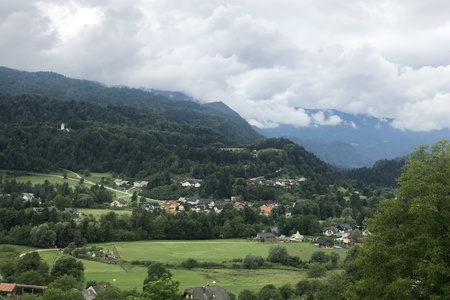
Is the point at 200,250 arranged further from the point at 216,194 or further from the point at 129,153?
the point at 129,153

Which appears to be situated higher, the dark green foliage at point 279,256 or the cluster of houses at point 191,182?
the cluster of houses at point 191,182

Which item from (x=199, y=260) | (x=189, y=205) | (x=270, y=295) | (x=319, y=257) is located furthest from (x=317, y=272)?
(x=189, y=205)

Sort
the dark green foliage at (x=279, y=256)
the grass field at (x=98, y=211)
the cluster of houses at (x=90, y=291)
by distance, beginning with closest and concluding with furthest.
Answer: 1. the cluster of houses at (x=90, y=291)
2. the dark green foliage at (x=279, y=256)
3. the grass field at (x=98, y=211)

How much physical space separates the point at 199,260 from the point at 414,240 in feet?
141

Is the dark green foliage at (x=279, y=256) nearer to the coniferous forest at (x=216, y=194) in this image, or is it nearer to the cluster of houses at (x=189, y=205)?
the coniferous forest at (x=216, y=194)

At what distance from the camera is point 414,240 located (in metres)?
10.9

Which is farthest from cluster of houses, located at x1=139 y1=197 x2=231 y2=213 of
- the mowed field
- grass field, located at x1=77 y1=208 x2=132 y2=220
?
the mowed field

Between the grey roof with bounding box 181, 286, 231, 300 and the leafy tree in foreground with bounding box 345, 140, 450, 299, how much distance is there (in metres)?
24.1

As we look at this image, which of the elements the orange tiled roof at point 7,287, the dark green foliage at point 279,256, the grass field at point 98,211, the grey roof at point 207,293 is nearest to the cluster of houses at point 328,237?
the dark green foliage at point 279,256

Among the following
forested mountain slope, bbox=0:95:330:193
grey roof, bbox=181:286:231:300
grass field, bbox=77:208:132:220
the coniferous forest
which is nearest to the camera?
the coniferous forest

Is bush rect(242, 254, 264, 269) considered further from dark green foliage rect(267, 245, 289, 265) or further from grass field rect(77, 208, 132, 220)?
grass field rect(77, 208, 132, 220)

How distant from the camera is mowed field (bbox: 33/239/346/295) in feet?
138

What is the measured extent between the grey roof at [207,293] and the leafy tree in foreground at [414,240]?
2412 centimetres

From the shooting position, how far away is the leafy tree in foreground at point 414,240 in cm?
1026
